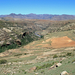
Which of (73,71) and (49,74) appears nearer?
(73,71)

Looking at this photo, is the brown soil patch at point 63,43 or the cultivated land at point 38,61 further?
the brown soil patch at point 63,43

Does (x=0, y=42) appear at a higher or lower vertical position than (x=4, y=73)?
lower

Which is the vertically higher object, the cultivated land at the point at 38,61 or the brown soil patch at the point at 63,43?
the cultivated land at the point at 38,61

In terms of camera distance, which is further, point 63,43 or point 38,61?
point 63,43

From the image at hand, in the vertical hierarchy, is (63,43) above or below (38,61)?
below

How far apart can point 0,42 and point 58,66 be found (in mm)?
64153

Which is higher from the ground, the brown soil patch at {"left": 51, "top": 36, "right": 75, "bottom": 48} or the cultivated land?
the cultivated land

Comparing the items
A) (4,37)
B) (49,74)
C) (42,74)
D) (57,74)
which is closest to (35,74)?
(42,74)

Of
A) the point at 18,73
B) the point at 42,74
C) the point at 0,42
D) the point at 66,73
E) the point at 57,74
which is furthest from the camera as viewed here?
the point at 0,42

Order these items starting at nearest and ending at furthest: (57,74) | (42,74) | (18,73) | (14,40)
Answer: (57,74) < (42,74) < (18,73) < (14,40)

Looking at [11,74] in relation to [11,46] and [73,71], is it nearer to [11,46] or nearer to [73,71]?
[73,71]

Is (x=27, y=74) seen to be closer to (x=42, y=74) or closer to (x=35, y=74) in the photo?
(x=35, y=74)

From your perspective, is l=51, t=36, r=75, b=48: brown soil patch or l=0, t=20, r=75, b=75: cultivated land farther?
l=51, t=36, r=75, b=48: brown soil patch

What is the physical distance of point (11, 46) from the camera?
243ft
